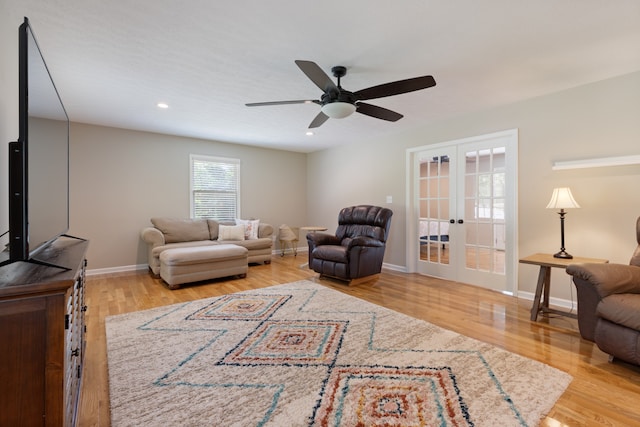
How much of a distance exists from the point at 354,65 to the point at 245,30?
3.30ft

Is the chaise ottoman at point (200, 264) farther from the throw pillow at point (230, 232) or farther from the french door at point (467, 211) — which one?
the french door at point (467, 211)

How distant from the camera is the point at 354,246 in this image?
13.2ft

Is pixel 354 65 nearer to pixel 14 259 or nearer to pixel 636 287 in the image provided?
pixel 14 259

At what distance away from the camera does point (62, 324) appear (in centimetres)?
103

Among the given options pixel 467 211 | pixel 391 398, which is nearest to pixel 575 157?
pixel 467 211

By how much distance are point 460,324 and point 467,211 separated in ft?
6.57

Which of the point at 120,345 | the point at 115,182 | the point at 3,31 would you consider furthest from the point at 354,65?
the point at 115,182

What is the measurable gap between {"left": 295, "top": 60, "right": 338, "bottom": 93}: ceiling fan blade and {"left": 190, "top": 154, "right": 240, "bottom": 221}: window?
3931 mm

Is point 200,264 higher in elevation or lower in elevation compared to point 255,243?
lower

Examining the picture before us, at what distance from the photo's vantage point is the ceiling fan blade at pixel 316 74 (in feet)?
6.88

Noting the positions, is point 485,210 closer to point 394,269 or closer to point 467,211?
point 467,211

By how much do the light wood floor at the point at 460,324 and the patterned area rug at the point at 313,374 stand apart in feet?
0.33

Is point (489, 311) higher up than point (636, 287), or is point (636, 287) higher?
point (636, 287)

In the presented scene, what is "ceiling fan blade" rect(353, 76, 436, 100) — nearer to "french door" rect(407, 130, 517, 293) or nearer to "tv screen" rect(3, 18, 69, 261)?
"tv screen" rect(3, 18, 69, 261)
